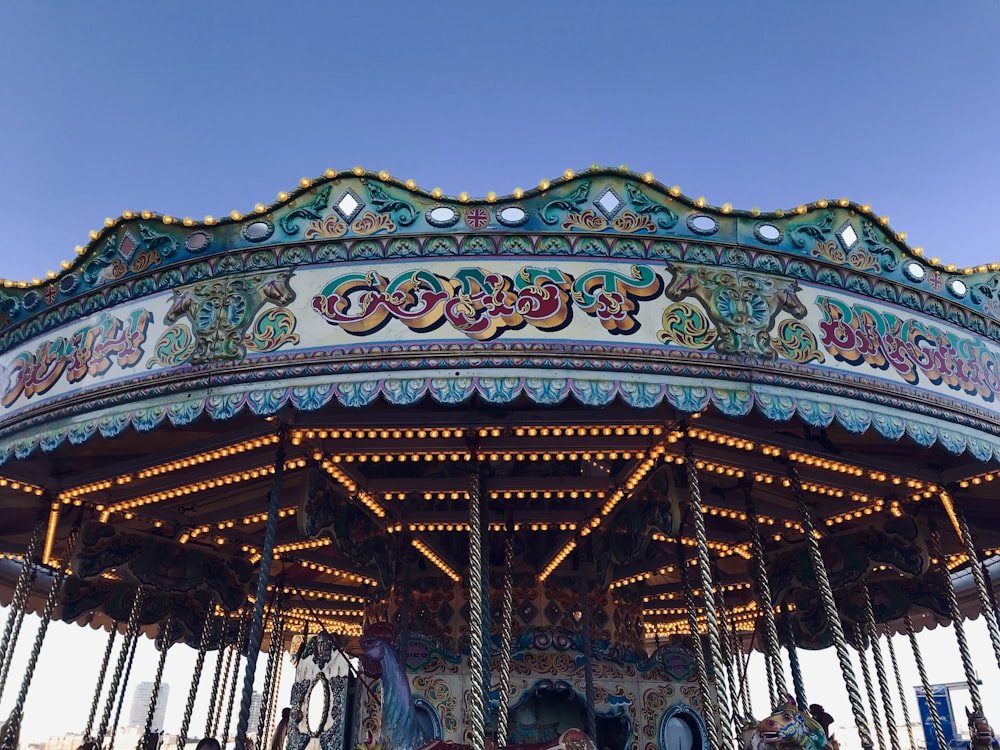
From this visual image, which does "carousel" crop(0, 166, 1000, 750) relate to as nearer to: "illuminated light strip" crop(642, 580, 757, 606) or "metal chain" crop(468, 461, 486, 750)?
"metal chain" crop(468, 461, 486, 750)

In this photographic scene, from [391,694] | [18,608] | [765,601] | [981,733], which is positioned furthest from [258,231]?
[981,733]

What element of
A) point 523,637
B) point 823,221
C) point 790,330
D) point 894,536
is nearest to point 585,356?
point 790,330

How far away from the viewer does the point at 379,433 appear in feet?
21.1

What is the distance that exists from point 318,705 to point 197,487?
10.5 ft

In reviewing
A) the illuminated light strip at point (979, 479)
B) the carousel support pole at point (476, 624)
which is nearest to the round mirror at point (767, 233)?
the carousel support pole at point (476, 624)

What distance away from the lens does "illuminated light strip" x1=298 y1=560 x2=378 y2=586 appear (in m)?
10.5

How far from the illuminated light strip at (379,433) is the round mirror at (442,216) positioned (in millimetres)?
1728

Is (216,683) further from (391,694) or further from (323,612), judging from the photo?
(391,694)

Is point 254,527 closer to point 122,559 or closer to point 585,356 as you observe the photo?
point 122,559

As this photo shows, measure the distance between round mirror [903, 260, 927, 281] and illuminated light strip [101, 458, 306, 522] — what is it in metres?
5.92

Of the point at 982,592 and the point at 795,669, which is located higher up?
the point at 982,592

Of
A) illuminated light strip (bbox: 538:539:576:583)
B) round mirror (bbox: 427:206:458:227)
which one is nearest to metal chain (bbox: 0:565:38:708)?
illuminated light strip (bbox: 538:539:576:583)

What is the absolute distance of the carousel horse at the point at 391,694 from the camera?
19.0 ft

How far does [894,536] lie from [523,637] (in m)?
4.73
